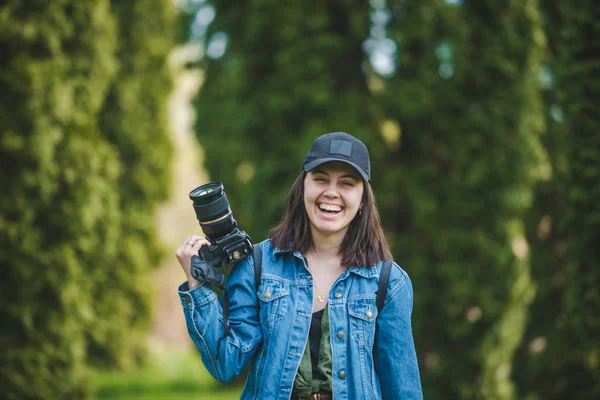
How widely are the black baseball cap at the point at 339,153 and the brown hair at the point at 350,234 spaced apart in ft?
0.39

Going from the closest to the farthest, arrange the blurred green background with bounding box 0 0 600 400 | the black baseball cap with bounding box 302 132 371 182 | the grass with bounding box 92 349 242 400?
the black baseball cap with bounding box 302 132 371 182
the blurred green background with bounding box 0 0 600 400
the grass with bounding box 92 349 242 400

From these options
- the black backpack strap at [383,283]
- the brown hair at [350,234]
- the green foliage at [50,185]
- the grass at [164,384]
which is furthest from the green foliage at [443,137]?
the black backpack strap at [383,283]

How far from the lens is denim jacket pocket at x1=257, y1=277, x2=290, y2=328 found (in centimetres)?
232

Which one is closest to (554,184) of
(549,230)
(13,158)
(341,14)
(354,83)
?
(549,230)

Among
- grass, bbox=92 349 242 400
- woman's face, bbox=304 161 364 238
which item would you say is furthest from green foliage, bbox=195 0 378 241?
woman's face, bbox=304 161 364 238

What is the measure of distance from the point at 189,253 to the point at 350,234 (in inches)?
25.4

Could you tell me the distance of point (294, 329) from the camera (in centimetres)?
230

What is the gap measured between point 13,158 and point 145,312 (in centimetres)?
504

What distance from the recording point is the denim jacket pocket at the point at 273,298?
2324 millimetres

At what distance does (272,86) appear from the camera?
22.5 feet

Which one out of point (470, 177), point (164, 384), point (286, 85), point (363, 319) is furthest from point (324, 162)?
point (164, 384)

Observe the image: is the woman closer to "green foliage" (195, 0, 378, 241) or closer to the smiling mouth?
the smiling mouth

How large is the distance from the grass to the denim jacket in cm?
638

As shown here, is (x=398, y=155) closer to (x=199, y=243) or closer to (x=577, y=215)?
(x=577, y=215)
